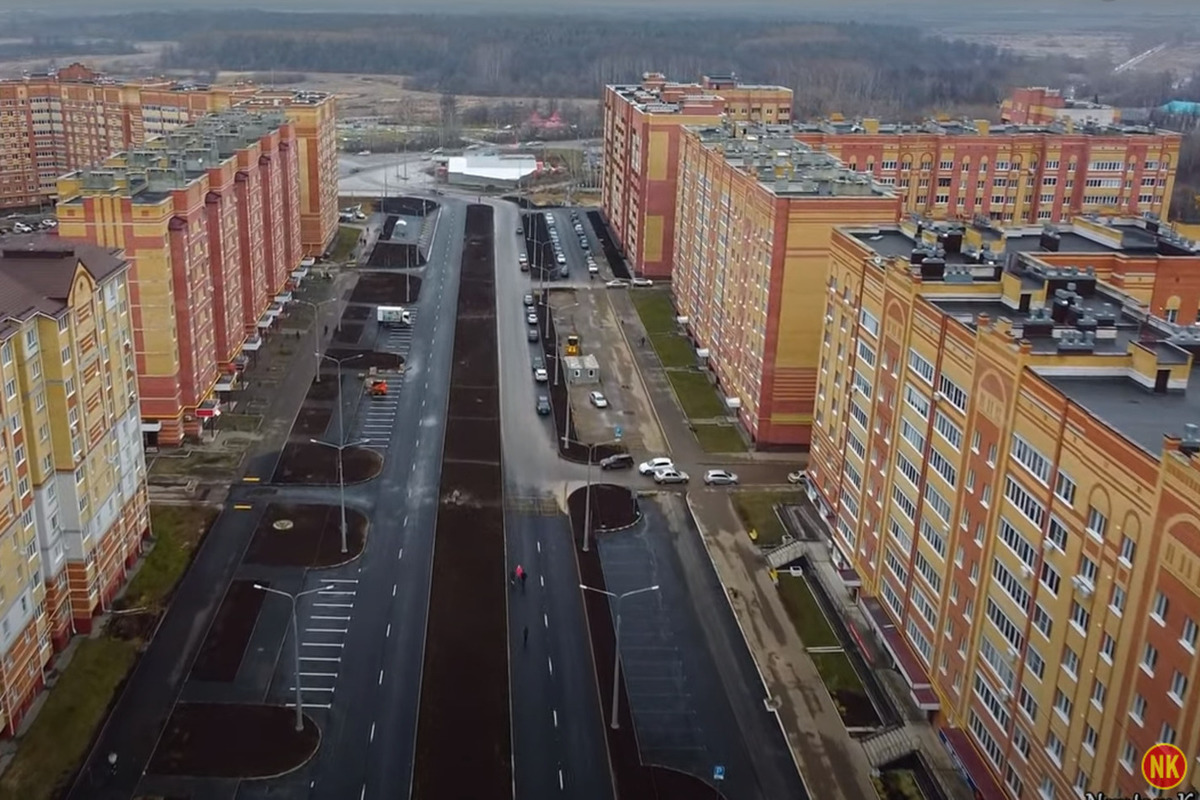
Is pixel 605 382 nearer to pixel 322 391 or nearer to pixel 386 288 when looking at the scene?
pixel 322 391

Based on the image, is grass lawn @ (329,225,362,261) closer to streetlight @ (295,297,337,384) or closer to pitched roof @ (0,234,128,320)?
streetlight @ (295,297,337,384)

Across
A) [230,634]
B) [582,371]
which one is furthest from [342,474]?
[582,371]

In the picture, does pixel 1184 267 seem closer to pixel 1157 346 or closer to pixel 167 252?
pixel 1157 346

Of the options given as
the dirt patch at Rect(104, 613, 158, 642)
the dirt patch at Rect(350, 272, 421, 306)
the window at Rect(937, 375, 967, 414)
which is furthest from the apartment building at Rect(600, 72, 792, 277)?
the dirt patch at Rect(104, 613, 158, 642)

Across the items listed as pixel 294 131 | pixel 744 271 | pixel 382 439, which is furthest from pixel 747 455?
pixel 294 131

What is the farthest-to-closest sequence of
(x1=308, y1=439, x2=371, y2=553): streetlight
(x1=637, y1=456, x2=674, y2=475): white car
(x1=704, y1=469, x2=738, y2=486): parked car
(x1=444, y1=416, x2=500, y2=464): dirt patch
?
A: (x1=444, y1=416, x2=500, y2=464): dirt patch
(x1=637, y1=456, x2=674, y2=475): white car
(x1=704, y1=469, x2=738, y2=486): parked car
(x1=308, y1=439, x2=371, y2=553): streetlight
